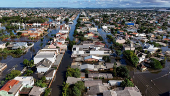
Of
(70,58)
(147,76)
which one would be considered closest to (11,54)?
(70,58)

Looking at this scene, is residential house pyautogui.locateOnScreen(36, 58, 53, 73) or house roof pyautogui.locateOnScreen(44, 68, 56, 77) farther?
residential house pyautogui.locateOnScreen(36, 58, 53, 73)

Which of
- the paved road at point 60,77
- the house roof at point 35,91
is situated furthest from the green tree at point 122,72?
the house roof at point 35,91

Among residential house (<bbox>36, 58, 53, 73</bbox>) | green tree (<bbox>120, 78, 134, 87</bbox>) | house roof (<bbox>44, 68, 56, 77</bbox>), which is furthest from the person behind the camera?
residential house (<bbox>36, 58, 53, 73</bbox>)

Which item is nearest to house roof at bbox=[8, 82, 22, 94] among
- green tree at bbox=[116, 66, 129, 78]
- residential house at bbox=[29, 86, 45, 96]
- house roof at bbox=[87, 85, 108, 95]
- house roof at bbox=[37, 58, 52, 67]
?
residential house at bbox=[29, 86, 45, 96]

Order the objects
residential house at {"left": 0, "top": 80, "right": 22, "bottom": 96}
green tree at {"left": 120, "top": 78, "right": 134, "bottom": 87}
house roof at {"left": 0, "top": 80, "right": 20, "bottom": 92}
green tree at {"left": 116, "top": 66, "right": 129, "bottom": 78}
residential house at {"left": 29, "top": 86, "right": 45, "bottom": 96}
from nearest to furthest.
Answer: residential house at {"left": 0, "top": 80, "right": 22, "bottom": 96}
house roof at {"left": 0, "top": 80, "right": 20, "bottom": 92}
residential house at {"left": 29, "top": 86, "right": 45, "bottom": 96}
green tree at {"left": 120, "top": 78, "right": 134, "bottom": 87}
green tree at {"left": 116, "top": 66, "right": 129, "bottom": 78}

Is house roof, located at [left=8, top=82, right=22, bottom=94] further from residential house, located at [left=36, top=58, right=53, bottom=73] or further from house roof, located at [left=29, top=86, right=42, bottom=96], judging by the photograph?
residential house, located at [left=36, top=58, right=53, bottom=73]

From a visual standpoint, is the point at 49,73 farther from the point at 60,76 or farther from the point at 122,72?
the point at 122,72

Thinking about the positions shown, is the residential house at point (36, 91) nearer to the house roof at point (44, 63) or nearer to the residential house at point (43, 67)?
the residential house at point (43, 67)

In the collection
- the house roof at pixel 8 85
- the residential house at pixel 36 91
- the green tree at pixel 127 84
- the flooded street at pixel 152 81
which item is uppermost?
the house roof at pixel 8 85
